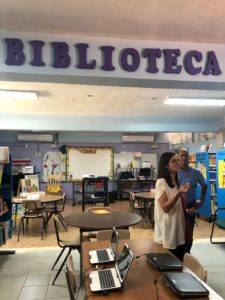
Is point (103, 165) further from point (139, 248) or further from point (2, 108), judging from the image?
point (139, 248)

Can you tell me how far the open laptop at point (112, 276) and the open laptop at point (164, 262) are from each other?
0.79ft

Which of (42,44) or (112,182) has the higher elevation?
(42,44)

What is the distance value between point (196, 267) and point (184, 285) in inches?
18.5

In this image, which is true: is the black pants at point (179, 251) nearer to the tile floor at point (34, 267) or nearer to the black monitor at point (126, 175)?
the tile floor at point (34, 267)

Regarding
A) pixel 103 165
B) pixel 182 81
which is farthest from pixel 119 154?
pixel 182 81

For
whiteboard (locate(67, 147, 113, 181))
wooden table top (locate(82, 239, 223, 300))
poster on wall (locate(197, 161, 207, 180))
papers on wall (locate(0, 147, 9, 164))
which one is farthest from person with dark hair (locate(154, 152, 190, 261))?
whiteboard (locate(67, 147, 113, 181))

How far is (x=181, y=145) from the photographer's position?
1091 centimetres

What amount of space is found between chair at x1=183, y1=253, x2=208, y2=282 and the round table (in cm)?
118

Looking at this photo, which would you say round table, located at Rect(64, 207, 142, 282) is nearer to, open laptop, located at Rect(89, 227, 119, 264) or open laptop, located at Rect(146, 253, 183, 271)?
open laptop, located at Rect(89, 227, 119, 264)

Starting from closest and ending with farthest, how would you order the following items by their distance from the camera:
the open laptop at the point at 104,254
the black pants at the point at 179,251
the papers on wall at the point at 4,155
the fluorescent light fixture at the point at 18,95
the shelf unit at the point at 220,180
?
the open laptop at the point at 104,254 → the black pants at the point at 179,251 → the papers on wall at the point at 4,155 → the fluorescent light fixture at the point at 18,95 → the shelf unit at the point at 220,180

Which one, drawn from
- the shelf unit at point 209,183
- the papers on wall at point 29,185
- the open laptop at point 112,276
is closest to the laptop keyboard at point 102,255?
the open laptop at point 112,276

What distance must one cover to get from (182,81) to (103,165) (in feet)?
28.1

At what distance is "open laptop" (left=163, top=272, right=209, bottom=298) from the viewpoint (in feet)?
4.88

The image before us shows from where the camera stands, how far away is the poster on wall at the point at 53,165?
10.9m
